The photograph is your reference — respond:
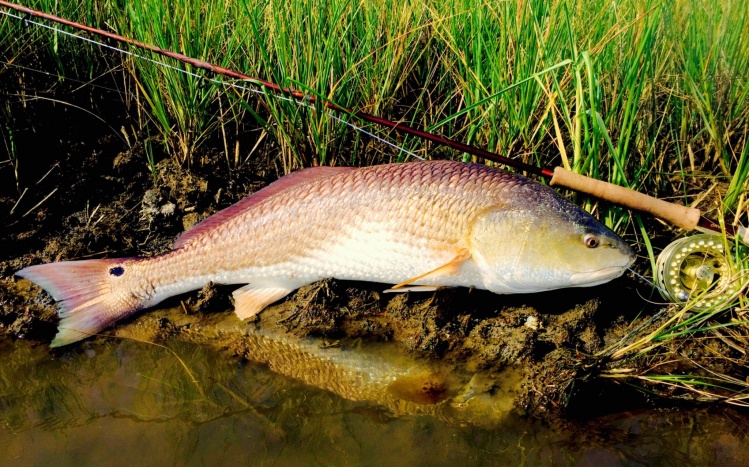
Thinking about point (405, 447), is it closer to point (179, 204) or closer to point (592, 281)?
point (592, 281)

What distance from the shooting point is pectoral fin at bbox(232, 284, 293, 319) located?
12.2 feet

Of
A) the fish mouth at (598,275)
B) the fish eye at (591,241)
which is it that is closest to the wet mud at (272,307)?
the fish mouth at (598,275)

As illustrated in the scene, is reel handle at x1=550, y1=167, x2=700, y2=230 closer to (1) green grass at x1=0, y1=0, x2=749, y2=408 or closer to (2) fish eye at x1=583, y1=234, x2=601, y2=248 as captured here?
(1) green grass at x1=0, y1=0, x2=749, y2=408

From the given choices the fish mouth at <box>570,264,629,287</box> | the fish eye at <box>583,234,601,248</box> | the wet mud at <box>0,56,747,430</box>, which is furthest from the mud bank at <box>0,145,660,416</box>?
the fish eye at <box>583,234,601,248</box>

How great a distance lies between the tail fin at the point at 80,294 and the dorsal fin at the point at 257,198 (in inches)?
15.3

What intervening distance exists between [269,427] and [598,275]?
1.64 metres

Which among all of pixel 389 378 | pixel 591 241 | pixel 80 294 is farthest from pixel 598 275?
pixel 80 294

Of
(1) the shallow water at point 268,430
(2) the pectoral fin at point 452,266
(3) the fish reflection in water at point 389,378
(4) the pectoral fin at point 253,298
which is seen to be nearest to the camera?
(1) the shallow water at point 268,430

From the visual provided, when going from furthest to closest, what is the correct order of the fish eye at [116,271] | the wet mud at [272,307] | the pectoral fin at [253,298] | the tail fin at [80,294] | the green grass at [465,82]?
1. the green grass at [465,82]
2. the pectoral fin at [253,298]
3. the fish eye at [116,271]
4. the tail fin at [80,294]
5. the wet mud at [272,307]

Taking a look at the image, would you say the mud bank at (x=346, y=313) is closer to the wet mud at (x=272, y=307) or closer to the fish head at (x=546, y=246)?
the wet mud at (x=272, y=307)

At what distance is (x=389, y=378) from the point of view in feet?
10.8

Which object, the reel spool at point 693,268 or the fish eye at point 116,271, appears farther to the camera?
the fish eye at point 116,271

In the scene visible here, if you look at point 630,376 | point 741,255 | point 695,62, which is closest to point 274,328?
point 630,376

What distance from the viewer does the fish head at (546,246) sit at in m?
3.19
